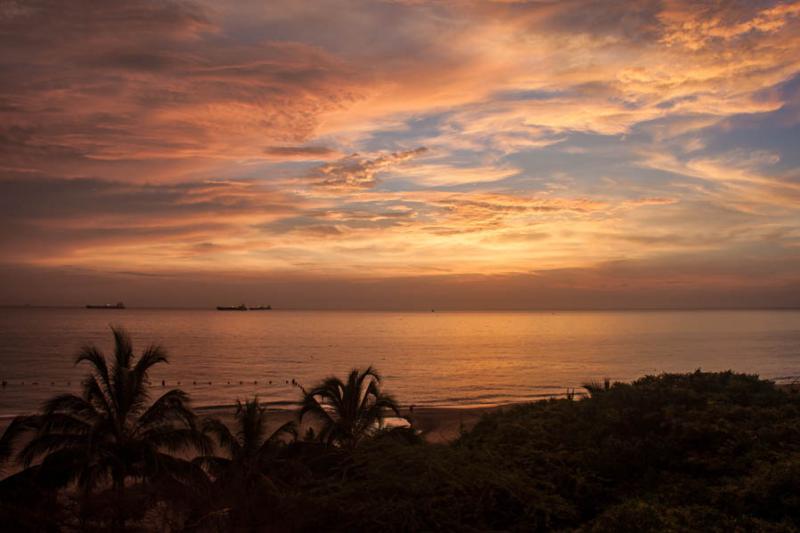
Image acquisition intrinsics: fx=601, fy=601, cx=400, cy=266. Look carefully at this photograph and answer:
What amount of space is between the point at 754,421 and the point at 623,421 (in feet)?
11.1

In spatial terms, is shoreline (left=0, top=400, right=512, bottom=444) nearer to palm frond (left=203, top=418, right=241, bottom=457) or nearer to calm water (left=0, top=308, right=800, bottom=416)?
calm water (left=0, top=308, right=800, bottom=416)

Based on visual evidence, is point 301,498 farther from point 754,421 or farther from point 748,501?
point 754,421

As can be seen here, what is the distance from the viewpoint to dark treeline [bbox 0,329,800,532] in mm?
12508

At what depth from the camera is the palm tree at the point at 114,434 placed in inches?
645

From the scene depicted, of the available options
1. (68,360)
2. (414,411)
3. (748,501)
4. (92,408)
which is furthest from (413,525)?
(68,360)

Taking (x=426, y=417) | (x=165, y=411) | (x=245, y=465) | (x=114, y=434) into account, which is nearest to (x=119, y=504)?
(x=114, y=434)

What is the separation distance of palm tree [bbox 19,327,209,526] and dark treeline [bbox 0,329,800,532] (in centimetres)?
4

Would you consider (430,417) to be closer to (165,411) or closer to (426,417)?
(426,417)

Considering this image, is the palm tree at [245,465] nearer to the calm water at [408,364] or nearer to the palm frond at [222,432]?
the palm frond at [222,432]

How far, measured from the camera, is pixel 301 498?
44.3 feet

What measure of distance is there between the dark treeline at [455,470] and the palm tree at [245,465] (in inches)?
2.2

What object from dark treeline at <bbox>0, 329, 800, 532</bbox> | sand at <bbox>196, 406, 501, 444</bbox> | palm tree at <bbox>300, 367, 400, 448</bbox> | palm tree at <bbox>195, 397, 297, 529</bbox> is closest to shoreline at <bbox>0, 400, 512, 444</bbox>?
sand at <bbox>196, 406, 501, 444</bbox>

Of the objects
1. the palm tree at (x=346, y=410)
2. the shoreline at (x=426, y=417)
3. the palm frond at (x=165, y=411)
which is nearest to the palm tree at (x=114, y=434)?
the palm frond at (x=165, y=411)

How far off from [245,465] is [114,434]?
4.01 meters
